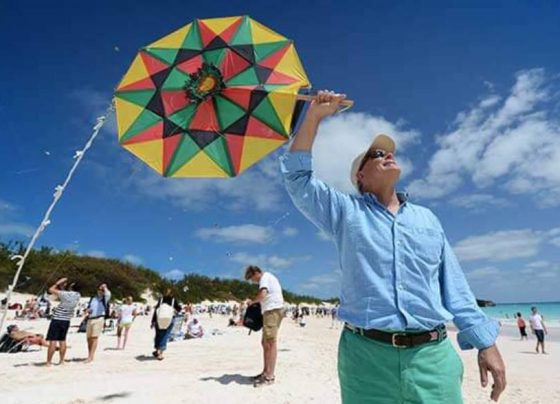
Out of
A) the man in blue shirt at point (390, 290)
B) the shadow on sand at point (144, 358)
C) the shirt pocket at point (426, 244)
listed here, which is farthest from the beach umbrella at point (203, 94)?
the shadow on sand at point (144, 358)

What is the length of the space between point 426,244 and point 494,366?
629 millimetres

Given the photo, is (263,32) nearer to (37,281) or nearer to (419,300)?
(419,300)

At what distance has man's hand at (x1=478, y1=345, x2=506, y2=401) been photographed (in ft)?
6.34

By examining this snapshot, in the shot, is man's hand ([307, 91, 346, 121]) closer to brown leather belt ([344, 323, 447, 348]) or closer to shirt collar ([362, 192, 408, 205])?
shirt collar ([362, 192, 408, 205])

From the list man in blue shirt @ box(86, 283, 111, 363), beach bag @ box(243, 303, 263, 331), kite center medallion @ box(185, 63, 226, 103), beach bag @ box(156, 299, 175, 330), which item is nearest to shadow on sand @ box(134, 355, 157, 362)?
beach bag @ box(156, 299, 175, 330)

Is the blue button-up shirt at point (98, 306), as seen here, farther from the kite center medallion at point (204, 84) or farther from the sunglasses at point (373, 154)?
the sunglasses at point (373, 154)

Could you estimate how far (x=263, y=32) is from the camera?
324cm

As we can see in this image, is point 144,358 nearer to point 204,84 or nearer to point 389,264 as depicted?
point 204,84

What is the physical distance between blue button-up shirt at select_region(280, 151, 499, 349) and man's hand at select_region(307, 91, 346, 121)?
26 cm

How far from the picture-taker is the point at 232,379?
21.4ft

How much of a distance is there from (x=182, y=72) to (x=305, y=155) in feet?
5.24

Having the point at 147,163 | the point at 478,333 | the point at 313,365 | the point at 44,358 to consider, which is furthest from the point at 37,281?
the point at 478,333

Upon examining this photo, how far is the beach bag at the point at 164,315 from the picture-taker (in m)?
8.95

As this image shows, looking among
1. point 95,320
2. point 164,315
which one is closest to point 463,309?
point 164,315
